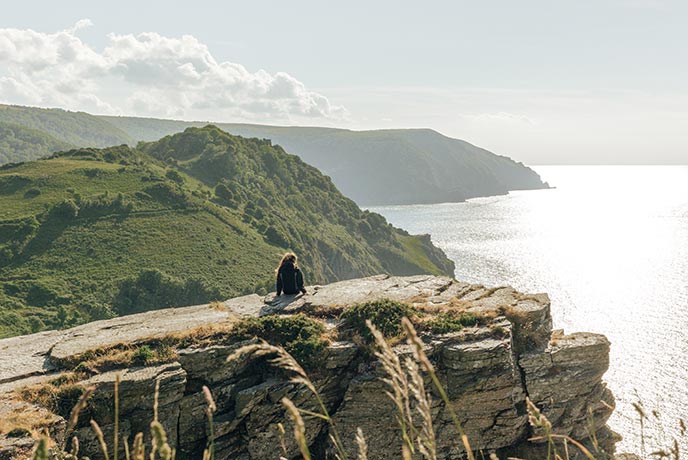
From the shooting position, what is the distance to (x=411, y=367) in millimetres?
3977

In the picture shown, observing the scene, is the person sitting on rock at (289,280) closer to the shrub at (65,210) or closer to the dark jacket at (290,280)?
the dark jacket at (290,280)

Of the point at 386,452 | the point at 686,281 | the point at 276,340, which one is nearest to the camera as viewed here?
the point at 386,452

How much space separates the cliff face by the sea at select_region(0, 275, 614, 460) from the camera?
53.4 feet

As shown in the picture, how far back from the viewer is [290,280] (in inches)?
947

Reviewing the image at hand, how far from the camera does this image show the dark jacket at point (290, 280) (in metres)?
24.0

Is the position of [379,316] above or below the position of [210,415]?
below

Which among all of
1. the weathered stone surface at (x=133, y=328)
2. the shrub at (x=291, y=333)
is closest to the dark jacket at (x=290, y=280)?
the weathered stone surface at (x=133, y=328)

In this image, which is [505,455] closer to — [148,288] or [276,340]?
[276,340]

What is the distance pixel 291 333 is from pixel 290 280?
5.19m

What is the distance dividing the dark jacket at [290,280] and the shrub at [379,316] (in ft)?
14.3

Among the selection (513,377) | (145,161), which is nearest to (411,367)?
(513,377)

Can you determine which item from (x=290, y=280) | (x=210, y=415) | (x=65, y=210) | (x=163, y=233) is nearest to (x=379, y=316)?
(x=290, y=280)

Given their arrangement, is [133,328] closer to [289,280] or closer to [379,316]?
[289,280]

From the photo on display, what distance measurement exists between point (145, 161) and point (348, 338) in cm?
12329
